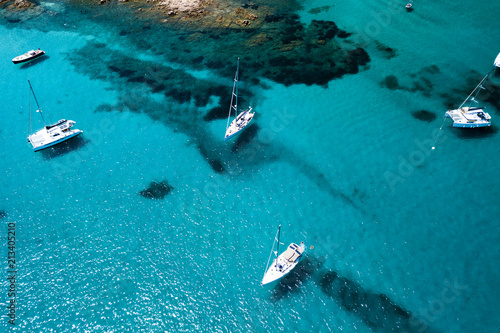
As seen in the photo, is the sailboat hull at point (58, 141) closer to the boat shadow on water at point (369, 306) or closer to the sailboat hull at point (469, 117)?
the boat shadow on water at point (369, 306)

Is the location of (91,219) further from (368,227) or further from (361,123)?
(361,123)

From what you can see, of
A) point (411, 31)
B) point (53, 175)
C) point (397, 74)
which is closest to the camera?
point (53, 175)

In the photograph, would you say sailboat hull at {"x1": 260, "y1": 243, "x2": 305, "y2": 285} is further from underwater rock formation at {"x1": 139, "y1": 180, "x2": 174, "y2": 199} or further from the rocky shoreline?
the rocky shoreline

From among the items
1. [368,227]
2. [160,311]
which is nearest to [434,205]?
[368,227]

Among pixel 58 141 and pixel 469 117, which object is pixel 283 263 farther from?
pixel 58 141

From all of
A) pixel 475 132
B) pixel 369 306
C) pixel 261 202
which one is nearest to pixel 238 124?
pixel 261 202

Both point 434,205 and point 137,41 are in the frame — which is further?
point 137,41
